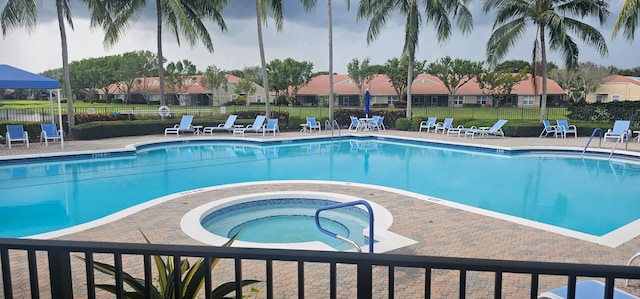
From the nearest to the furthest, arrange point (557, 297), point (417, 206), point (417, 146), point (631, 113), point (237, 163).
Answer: point (557, 297) < point (417, 206) < point (237, 163) < point (417, 146) < point (631, 113)

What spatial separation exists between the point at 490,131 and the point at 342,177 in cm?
971

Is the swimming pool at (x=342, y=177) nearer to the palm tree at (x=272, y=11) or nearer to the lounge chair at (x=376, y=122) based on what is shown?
the lounge chair at (x=376, y=122)

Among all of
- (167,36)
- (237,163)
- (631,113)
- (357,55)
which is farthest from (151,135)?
(357,55)

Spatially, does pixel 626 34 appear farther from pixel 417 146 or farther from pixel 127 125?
pixel 127 125

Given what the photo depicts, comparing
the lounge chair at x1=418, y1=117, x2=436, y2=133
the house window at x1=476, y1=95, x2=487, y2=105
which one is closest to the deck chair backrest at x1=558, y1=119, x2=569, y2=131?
the lounge chair at x1=418, y1=117, x2=436, y2=133

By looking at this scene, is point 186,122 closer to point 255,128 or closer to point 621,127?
point 255,128

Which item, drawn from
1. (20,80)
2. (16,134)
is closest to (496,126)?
(20,80)

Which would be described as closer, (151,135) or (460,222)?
(460,222)

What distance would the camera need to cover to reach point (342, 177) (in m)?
11.2

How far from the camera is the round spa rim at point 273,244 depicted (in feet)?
16.8

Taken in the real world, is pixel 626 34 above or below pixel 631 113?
above

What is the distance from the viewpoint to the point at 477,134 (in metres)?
19.7

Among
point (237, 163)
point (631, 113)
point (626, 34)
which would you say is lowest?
point (237, 163)

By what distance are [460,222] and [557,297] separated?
10.4 feet
